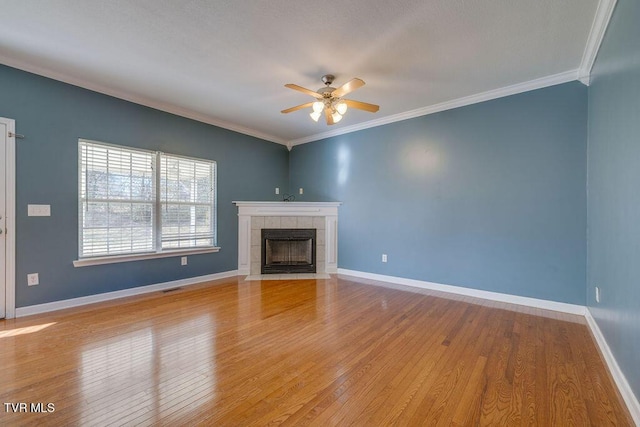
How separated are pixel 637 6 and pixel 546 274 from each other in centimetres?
257

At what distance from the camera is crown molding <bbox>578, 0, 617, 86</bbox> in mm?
1953

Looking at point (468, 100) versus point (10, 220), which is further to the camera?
point (468, 100)

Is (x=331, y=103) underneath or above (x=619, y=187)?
above

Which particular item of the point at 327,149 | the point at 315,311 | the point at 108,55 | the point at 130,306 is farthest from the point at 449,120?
the point at 130,306

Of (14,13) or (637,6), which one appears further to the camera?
(14,13)

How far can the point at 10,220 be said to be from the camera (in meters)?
2.76

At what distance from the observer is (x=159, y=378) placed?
1803 millimetres

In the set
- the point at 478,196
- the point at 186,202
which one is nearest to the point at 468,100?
the point at 478,196

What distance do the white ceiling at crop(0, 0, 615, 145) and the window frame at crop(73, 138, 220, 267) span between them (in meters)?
0.74

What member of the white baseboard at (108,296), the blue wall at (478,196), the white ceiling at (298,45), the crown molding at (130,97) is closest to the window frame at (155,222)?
the white baseboard at (108,296)

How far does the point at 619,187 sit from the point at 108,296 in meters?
5.12

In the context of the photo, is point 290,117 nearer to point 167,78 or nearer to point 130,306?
point 167,78

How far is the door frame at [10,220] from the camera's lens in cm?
274

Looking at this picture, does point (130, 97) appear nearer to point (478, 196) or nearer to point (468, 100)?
point (468, 100)
